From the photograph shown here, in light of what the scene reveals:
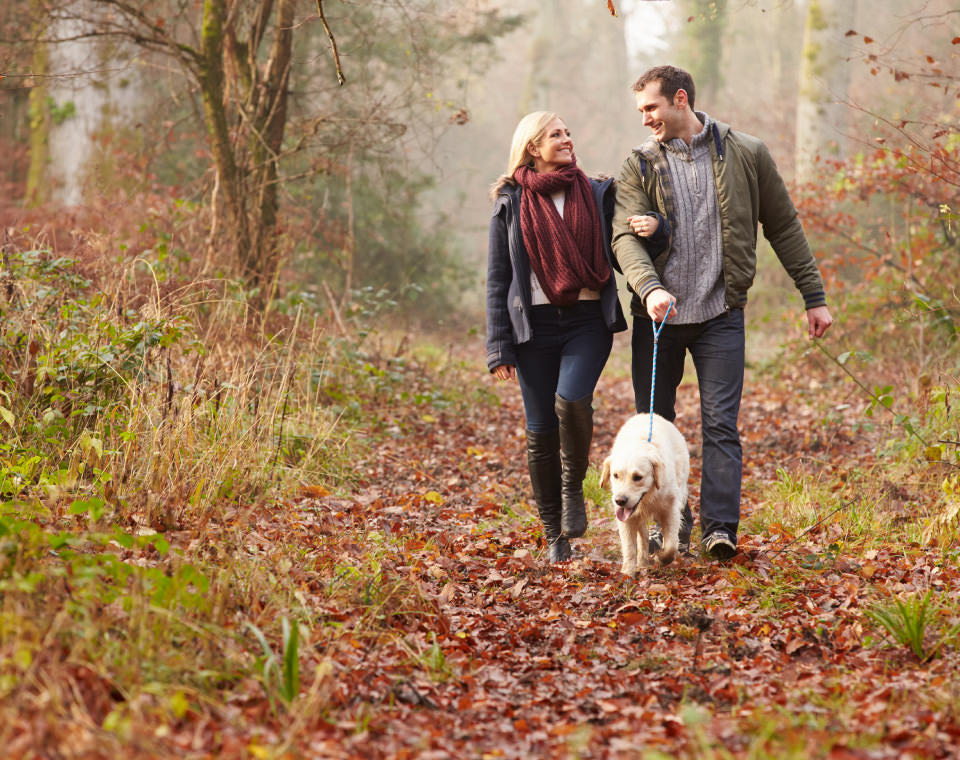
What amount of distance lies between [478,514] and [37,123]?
10.7 meters

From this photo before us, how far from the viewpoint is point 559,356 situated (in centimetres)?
485

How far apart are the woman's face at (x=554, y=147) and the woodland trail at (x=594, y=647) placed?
2.21 metres

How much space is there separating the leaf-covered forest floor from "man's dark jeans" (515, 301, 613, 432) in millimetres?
911

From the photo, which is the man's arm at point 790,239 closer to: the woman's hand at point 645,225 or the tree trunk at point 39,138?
the woman's hand at point 645,225

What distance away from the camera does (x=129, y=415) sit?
5.10 meters

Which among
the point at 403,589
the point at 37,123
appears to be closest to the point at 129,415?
the point at 403,589

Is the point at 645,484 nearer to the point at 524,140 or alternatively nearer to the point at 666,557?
the point at 666,557

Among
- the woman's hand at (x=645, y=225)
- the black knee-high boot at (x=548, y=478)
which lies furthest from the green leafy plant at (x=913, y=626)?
the woman's hand at (x=645, y=225)

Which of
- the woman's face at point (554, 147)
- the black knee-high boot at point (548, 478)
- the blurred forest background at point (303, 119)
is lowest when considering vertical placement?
the black knee-high boot at point (548, 478)

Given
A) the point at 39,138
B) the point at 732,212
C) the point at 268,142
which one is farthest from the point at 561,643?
the point at 39,138

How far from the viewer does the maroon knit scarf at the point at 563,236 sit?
15.0 feet

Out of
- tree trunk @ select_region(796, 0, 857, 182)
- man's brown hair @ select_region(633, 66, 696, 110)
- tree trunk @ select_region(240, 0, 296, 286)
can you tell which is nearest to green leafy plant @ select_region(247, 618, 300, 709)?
man's brown hair @ select_region(633, 66, 696, 110)

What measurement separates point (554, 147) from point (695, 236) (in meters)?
0.90

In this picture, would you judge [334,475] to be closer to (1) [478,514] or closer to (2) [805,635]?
(1) [478,514]
